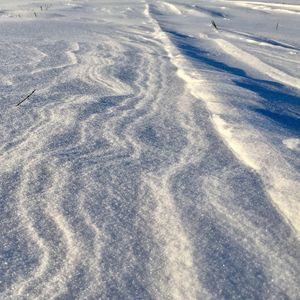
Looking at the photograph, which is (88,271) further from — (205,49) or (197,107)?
(205,49)

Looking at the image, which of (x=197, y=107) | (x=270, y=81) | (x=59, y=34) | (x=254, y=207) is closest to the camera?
(x=254, y=207)

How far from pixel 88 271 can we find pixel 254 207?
0.56m

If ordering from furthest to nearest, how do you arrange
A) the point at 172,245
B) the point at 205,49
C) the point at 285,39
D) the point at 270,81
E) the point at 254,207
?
the point at 285,39 → the point at 205,49 → the point at 270,81 → the point at 254,207 → the point at 172,245

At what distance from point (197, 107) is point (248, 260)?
1.16m

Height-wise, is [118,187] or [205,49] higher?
[118,187]

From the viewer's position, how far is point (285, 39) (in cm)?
425

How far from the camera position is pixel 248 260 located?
1.23m

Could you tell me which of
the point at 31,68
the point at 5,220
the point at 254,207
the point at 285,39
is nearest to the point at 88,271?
the point at 5,220

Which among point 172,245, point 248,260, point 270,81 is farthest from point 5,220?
point 270,81

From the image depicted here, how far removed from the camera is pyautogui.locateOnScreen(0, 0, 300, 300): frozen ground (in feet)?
3.85

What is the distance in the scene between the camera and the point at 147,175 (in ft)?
5.36

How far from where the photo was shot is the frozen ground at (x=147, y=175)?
1.17 m

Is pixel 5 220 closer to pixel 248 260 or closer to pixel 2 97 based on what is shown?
pixel 248 260

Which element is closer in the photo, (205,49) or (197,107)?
(197,107)
